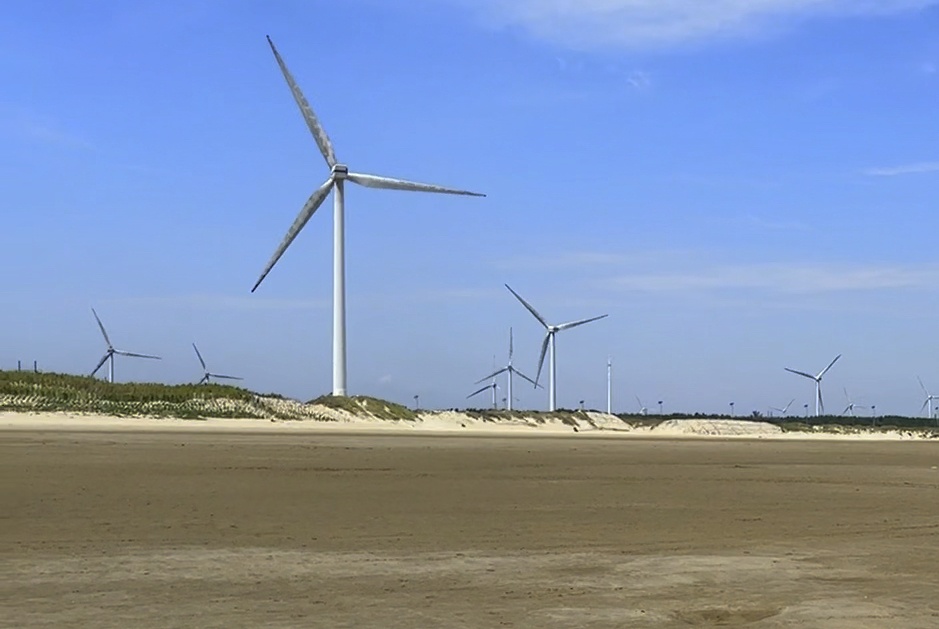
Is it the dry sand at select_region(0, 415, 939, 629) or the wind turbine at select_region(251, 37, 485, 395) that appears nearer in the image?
the dry sand at select_region(0, 415, 939, 629)

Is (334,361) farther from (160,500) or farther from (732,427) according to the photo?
(160,500)

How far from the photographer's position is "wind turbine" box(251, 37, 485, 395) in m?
69.5

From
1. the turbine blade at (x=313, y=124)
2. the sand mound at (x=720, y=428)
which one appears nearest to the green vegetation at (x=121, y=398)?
the turbine blade at (x=313, y=124)

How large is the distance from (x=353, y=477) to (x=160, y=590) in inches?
506

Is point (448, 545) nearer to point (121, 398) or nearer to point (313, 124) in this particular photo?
point (121, 398)

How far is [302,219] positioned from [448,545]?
5987 centimetres

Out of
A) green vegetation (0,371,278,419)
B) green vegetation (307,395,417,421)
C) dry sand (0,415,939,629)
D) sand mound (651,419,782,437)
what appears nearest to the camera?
dry sand (0,415,939,629)

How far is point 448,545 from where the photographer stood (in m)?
14.6

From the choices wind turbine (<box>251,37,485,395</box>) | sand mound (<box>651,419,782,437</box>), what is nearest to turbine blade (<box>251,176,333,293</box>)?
wind turbine (<box>251,37,485,395</box>)

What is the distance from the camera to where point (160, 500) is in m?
18.4

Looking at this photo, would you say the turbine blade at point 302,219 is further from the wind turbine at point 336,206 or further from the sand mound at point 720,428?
the sand mound at point 720,428

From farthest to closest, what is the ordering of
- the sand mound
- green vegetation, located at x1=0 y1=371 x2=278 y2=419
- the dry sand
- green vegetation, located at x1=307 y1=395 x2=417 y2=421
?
the sand mound
green vegetation, located at x1=307 y1=395 x2=417 y2=421
green vegetation, located at x1=0 y1=371 x2=278 y2=419
the dry sand

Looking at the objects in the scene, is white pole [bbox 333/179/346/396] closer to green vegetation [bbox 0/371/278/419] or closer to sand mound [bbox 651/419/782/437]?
green vegetation [bbox 0/371/278/419]

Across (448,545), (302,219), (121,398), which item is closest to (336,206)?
(302,219)
